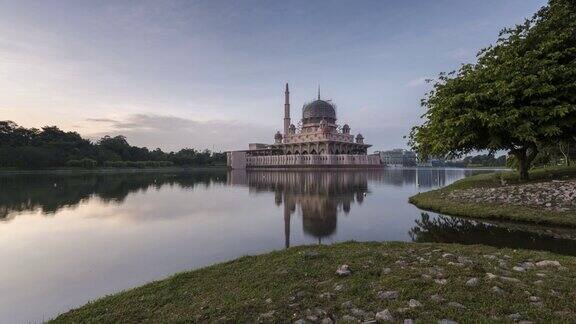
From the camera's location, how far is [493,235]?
43.3 feet

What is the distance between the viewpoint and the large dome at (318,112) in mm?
134125

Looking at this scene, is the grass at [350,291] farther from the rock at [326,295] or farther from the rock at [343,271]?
the rock at [343,271]

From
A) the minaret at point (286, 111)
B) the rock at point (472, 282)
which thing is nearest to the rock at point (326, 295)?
the rock at point (472, 282)

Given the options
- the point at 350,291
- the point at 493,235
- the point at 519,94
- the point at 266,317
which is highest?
the point at 519,94

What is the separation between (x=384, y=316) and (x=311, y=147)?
126092mm

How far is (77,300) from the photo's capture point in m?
7.95

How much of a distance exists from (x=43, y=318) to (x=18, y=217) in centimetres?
1577

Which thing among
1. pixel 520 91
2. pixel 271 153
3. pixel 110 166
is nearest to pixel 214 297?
pixel 520 91

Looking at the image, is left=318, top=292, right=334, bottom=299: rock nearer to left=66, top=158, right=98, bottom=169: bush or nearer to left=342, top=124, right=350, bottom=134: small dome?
left=66, top=158, right=98, bottom=169: bush

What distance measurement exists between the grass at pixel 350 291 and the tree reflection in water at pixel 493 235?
3301 millimetres

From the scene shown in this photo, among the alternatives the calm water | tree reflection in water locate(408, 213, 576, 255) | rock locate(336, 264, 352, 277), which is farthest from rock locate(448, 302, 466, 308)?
tree reflection in water locate(408, 213, 576, 255)

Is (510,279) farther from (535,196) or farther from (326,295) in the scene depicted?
(535,196)

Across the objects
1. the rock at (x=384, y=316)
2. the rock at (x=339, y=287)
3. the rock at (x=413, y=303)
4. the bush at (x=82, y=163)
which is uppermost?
the bush at (x=82, y=163)

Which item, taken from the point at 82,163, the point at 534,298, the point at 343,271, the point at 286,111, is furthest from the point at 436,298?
the point at 286,111
